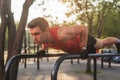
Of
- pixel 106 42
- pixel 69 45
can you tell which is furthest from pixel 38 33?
pixel 106 42

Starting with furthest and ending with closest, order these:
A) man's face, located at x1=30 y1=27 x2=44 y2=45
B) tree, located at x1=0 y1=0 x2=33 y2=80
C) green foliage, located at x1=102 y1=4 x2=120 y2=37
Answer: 1. green foliage, located at x1=102 y1=4 x2=120 y2=37
2. tree, located at x1=0 y1=0 x2=33 y2=80
3. man's face, located at x1=30 y1=27 x2=44 y2=45

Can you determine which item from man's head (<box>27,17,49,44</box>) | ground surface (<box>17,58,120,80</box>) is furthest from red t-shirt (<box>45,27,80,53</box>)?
ground surface (<box>17,58,120,80</box>)

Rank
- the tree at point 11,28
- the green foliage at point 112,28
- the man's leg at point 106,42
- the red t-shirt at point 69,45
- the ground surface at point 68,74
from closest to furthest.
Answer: the red t-shirt at point 69,45 → the man's leg at point 106,42 → the tree at point 11,28 → the ground surface at point 68,74 → the green foliage at point 112,28

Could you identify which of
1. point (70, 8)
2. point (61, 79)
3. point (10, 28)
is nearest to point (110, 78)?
point (61, 79)

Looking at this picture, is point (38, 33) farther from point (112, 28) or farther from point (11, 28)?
point (112, 28)

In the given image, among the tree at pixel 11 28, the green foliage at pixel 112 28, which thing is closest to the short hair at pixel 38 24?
the tree at pixel 11 28

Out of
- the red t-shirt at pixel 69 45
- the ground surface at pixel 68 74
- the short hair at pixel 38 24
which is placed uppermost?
the short hair at pixel 38 24

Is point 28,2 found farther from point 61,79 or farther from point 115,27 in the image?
point 115,27

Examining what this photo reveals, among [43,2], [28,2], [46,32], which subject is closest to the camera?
[46,32]

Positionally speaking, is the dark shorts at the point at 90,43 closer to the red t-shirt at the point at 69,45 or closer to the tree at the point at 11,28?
the red t-shirt at the point at 69,45

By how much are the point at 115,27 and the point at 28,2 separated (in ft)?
72.3

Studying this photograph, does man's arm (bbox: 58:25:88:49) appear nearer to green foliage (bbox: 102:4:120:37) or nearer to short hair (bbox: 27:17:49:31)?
short hair (bbox: 27:17:49:31)

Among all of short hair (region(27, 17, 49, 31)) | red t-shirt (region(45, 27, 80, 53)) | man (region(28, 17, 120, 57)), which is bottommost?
red t-shirt (region(45, 27, 80, 53))

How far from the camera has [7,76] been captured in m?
4.74
